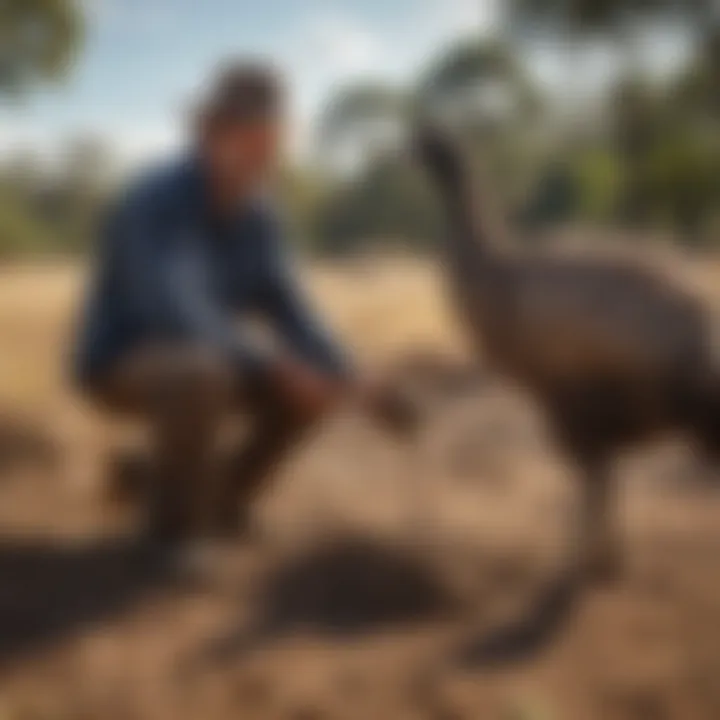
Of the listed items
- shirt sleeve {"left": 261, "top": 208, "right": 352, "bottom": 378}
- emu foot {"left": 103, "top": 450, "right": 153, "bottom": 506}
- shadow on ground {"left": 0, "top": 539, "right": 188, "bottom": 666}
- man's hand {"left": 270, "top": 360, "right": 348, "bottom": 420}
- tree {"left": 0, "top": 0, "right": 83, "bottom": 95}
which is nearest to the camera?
shadow on ground {"left": 0, "top": 539, "right": 188, "bottom": 666}

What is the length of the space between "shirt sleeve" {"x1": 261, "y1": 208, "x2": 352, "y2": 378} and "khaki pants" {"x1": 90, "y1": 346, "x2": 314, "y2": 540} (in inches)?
5.1

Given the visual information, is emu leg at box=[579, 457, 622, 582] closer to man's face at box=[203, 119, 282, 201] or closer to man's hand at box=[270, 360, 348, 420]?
man's hand at box=[270, 360, 348, 420]

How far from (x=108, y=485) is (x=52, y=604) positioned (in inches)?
21.3

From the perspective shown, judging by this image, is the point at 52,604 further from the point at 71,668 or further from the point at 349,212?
the point at 349,212

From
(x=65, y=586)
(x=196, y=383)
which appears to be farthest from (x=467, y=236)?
(x=65, y=586)

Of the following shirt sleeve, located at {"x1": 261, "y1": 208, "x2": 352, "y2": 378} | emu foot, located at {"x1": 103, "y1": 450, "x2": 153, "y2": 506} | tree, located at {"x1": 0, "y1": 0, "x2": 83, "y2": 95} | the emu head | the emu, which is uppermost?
tree, located at {"x1": 0, "y1": 0, "x2": 83, "y2": 95}

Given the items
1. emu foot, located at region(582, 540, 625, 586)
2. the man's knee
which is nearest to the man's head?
the man's knee

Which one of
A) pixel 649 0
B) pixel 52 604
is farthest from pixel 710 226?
pixel 52 604

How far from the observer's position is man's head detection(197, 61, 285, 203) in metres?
2.25

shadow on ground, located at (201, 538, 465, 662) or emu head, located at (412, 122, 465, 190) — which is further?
emu head, located at (412, 122, 465, 190)

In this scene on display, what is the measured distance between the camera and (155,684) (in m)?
2.04

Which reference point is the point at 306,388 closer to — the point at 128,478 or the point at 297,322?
the point at 297,322

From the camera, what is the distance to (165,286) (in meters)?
2.31

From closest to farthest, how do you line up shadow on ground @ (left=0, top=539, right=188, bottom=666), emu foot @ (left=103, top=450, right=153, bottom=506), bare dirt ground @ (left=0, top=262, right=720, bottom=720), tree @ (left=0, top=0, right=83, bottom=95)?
bare dirt ground @ (left=0, top=262, right=720, bottom=720)
shadow on ground @ (left=0, top=539, right=188, bottom=666)
emu foot @ (left=103, top=450, right=153, bottom=506)
tree @ (left=0, top=0, right=83, bottom=95)
